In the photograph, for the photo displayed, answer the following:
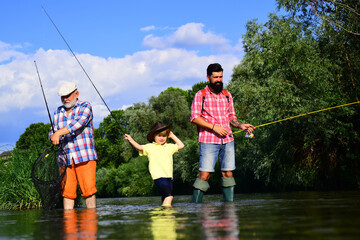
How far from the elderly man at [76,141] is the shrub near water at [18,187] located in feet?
11.2

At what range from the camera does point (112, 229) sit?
437 cm

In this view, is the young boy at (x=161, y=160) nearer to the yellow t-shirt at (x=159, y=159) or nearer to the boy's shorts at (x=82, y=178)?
the yellow t-shirt at (x=159, y=159)

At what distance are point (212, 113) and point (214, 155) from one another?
2.27 ft

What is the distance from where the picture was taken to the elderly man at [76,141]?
8.02 m

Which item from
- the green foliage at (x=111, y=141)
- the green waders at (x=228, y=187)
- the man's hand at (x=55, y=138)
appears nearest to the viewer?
the man's hand at (x=55, y=138)

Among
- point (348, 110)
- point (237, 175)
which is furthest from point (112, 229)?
point (237, 175)

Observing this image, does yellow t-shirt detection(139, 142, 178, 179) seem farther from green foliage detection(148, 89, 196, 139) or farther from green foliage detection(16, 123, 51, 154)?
green foliage detection(16, 123, 51, 154)

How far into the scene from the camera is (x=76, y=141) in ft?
26.5

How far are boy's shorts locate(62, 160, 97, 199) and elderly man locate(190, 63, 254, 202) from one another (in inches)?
67.6

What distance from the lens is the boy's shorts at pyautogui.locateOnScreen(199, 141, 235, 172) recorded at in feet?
27.4

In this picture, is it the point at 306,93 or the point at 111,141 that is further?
the point at 111,141

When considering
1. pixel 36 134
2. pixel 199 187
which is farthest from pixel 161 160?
pixel 36 134

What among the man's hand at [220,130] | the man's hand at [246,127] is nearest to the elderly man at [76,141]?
the man's hand at [220,130]

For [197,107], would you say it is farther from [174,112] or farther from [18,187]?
[174,112]
